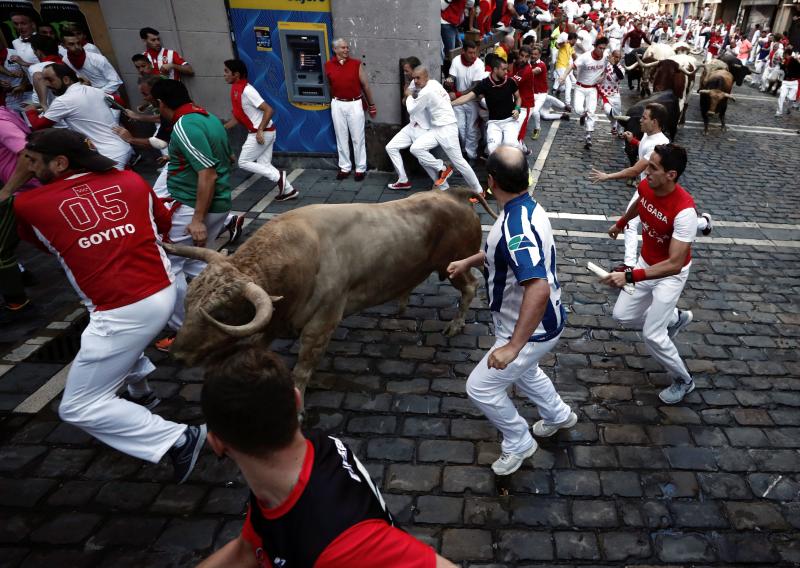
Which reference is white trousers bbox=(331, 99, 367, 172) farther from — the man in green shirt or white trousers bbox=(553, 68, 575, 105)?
white trousers bbox=(553, 68, 575, 105)

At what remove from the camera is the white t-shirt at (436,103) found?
8.63 meters

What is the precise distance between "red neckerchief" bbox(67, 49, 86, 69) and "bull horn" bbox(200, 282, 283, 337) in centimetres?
964

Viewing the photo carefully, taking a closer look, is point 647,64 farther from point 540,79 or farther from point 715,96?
point 540,79

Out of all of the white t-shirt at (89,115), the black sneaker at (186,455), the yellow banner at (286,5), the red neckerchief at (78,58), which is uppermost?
the yellow banner at (286,5)

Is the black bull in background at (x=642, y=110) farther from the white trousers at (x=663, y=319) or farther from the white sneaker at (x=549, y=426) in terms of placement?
the white sneaker at (x=549, y=426)

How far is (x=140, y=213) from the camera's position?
11.7ft

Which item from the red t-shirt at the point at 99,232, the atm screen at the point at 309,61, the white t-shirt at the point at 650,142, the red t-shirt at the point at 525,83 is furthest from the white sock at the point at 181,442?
the red t-shirt at the point at 525,83

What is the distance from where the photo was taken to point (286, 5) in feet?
31.7

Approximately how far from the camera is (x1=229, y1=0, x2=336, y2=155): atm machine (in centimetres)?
977

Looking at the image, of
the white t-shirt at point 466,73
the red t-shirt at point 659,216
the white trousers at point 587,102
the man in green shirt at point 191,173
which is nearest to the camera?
the red t-shirt at point 659,216

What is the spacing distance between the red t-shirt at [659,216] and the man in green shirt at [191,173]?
425 cm

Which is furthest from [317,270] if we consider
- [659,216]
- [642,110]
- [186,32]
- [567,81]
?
[567,81]

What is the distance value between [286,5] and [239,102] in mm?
2415

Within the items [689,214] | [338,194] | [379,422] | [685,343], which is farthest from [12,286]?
[685,343]
